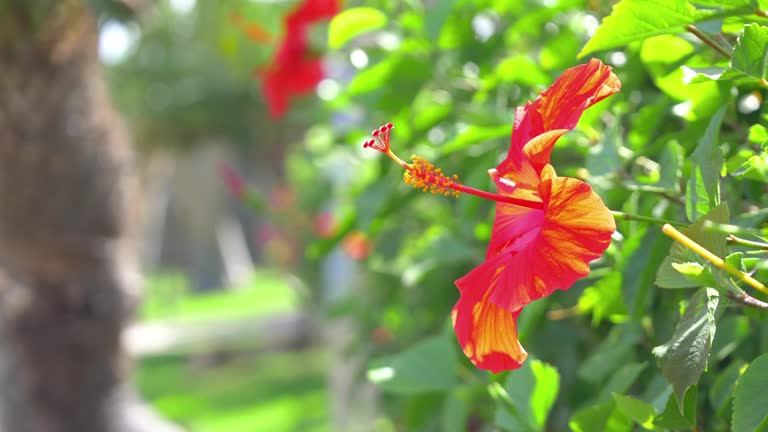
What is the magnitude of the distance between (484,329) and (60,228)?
2824mm

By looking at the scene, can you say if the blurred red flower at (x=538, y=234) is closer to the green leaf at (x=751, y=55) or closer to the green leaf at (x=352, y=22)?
the green leaf at (x=751, y=55)

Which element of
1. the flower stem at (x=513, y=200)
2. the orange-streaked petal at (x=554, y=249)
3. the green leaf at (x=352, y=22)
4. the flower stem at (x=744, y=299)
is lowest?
the flower stem at (x=744, y=299)

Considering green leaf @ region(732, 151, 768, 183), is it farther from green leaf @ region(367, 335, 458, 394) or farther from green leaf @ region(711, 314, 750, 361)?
green leaf @ region(367, 335, 458, 394)

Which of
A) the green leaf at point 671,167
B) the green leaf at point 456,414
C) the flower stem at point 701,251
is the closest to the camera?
the flower stem at point 701,251

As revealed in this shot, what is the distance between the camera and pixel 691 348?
1.43 ft

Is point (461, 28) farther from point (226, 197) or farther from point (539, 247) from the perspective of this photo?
point (226, 197)

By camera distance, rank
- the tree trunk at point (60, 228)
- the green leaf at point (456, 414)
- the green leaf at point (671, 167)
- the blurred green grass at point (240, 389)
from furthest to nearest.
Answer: the blurred green grass at point (240, 389) → the tree trunk at point (60, 228) → the green leaf at point (456, 414) → the green leaf at point (671, 167)

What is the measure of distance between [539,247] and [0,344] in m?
3.40

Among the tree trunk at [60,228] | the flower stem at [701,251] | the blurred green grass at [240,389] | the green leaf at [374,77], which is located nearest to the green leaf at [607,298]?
the flower stem at [701,251]

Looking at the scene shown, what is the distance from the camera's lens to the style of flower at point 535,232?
0.44 m

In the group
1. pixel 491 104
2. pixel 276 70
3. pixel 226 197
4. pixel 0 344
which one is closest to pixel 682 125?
pixel 491 104

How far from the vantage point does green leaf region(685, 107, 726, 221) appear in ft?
1.56

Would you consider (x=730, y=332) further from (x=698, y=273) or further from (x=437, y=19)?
(x=437, y=19)

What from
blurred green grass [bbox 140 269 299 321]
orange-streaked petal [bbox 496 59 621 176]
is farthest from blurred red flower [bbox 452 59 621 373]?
blurred green grass [bbox 140 269 299 321]
